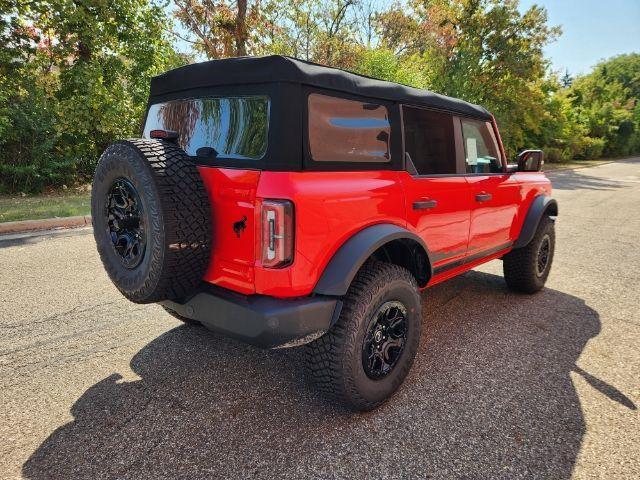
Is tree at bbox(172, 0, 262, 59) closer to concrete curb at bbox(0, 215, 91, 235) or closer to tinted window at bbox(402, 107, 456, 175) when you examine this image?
concrete curb at bbox(0, 215, 91, 235)

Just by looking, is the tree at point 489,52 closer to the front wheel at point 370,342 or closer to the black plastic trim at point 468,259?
the black plastic trim at point 468,259

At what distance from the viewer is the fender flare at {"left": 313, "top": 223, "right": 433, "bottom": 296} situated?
2.08 meters

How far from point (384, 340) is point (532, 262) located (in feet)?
8.11

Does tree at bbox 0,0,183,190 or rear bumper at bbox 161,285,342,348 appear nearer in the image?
rear bumper at bbox 161,285,342,348

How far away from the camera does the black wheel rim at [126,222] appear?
2.11 metres

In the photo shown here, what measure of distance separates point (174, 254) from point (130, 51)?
39.0ft

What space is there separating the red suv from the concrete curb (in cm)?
564

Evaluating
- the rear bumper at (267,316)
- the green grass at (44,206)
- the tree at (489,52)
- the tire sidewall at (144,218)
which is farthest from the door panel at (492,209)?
the tree at (489,52)

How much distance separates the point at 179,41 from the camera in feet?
45.1

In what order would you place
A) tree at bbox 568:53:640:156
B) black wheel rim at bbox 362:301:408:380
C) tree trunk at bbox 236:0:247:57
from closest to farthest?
1. black wheel rim at bbox 362:301:408:380
2. tree trunk at bbox 236:0:247:57
3. tree at bbox 568:53:640:156

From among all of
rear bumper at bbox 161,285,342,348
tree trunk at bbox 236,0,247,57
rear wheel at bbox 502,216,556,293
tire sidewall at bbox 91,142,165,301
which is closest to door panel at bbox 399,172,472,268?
rear bumper at bbox 161,285,342,348

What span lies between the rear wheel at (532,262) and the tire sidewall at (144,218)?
11.6 ft

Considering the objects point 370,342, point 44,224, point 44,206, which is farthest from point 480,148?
point 44,206

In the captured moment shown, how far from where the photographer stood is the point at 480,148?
11.7ft
